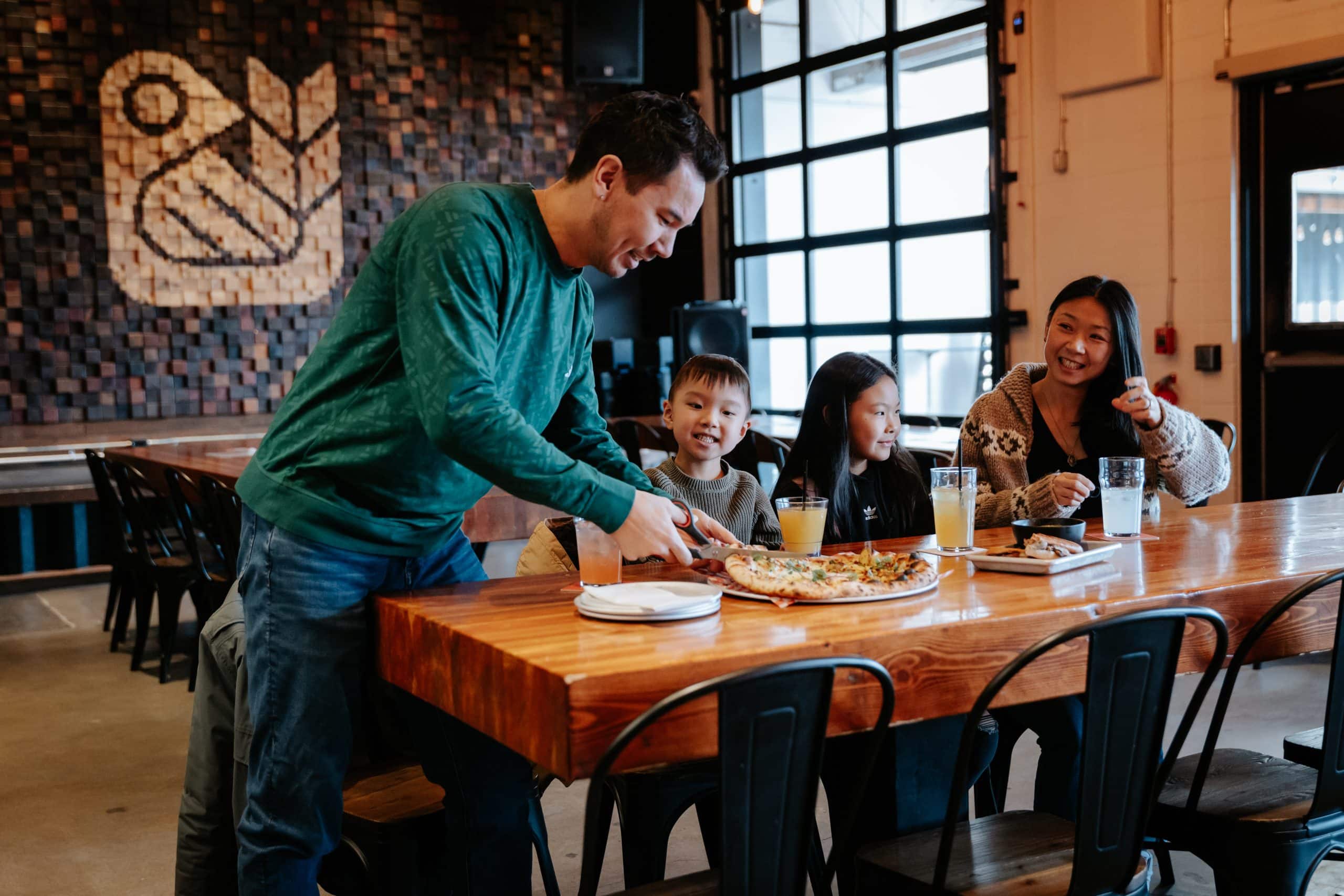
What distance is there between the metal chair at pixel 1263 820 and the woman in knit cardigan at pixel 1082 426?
0.72m

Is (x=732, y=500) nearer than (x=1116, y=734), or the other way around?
(x=1116, y=734)

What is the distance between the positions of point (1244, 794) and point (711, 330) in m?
5.93

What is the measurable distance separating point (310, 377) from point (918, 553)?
3.26 feet

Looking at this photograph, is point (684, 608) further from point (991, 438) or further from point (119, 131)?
point (119, 131)

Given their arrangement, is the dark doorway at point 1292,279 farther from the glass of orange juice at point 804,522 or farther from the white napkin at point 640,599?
the white napkin at point 640,599

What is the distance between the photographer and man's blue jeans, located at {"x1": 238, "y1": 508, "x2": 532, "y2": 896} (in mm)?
1720

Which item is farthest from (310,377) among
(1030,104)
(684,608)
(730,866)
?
(1030,104)

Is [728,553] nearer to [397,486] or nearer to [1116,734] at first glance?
[397,486]

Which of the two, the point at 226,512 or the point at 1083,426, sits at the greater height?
the point at 1083,426

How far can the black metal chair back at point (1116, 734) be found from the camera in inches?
55.4

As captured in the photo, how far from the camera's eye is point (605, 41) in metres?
8.12

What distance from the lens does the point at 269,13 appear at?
7.75 meters

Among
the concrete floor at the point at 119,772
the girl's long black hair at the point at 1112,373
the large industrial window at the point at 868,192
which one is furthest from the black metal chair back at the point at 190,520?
the large industrial window at the point at 868,192

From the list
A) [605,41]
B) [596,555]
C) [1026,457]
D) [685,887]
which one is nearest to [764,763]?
[685,887]
